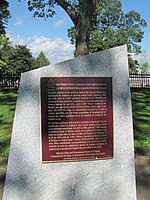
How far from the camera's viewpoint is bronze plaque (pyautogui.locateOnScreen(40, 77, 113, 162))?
4016 mm

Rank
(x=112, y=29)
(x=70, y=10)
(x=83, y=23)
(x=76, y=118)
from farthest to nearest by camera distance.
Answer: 1. (x=112, y=29)
2. (x=70, y=10)
3. (x=83, y=23)
4. (x=76, y=118)

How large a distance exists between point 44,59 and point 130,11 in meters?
87.7

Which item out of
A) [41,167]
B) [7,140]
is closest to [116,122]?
[41,167]

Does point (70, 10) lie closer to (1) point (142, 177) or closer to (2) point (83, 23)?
(2) point (83, 23)

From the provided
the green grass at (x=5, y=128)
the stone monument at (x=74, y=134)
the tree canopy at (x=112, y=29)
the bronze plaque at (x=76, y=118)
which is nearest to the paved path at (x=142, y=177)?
the stone monument at (x=74, y=134)

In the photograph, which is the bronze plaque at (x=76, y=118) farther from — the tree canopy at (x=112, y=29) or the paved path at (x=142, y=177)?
the tree canopy at (x=112, y=29)

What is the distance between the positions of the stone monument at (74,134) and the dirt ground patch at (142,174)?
42 cm

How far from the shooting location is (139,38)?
55531 mm

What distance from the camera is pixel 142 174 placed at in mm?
5418

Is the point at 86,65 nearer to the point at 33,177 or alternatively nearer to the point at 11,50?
the point at 33,177

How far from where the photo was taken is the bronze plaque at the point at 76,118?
4016 millimetres

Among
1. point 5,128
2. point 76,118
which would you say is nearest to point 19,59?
point 5,128

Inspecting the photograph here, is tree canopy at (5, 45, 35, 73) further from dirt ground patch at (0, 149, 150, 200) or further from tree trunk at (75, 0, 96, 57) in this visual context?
dirt ground patch at (0, 149, 150, 200)

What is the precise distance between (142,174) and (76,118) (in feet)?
6.52
